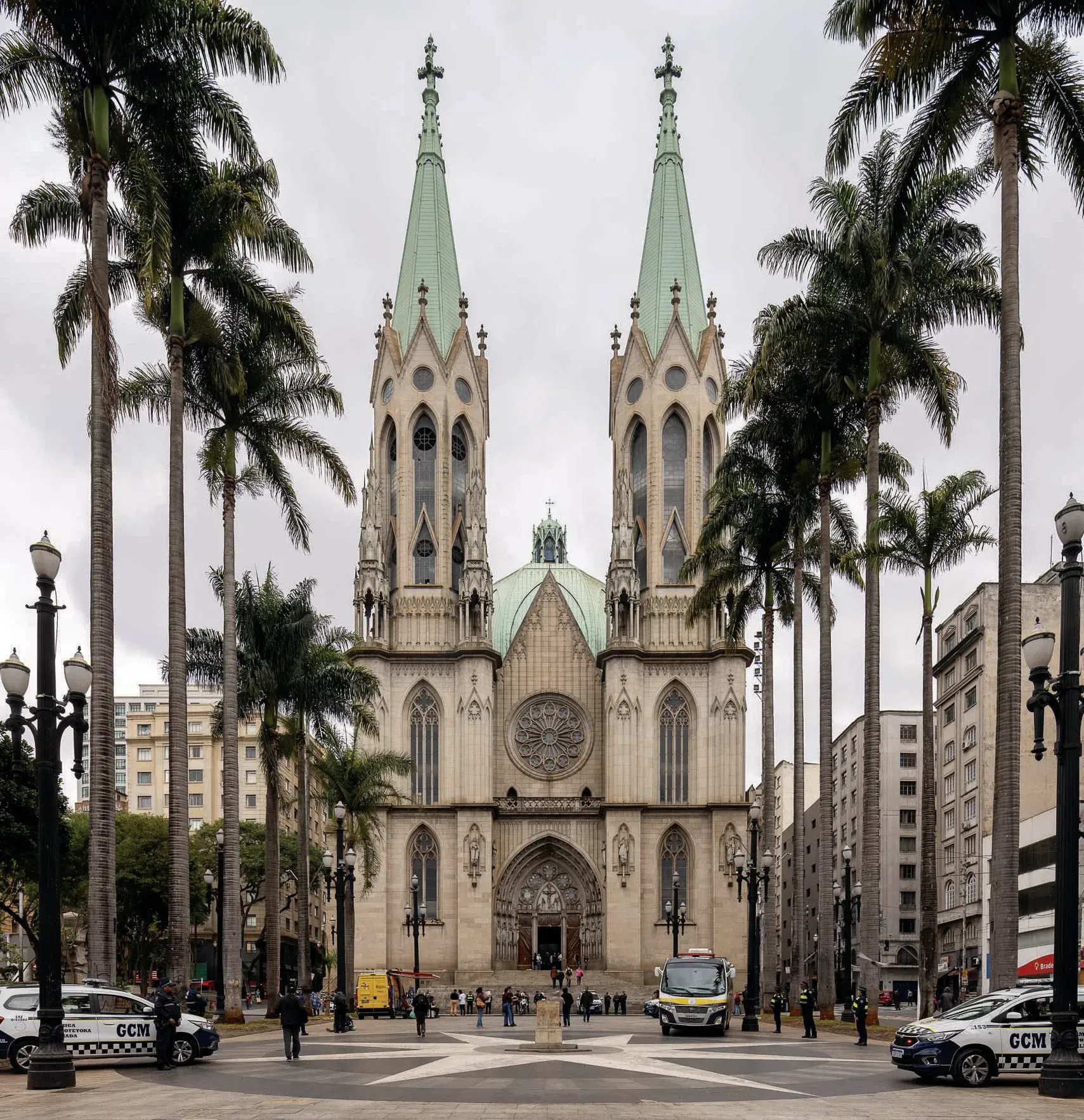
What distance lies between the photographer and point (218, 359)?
35.4m

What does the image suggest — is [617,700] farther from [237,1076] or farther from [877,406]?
[237,1076]

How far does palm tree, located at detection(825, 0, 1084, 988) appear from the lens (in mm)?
23438

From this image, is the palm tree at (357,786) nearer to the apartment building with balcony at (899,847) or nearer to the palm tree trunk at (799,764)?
the palm tree trunk at (799,764)

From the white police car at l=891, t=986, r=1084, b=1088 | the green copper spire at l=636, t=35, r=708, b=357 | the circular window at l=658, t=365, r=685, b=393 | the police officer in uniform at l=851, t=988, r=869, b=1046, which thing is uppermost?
the green copper spire at l=636, t=35, r=708, b=357

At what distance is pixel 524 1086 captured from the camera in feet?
68.3

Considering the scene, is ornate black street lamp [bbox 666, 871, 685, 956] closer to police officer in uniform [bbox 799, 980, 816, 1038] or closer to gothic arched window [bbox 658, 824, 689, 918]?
gothic arched window [bbox 658, 824, 689, 918]

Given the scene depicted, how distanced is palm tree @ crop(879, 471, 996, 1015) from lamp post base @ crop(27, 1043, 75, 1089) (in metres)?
25.6

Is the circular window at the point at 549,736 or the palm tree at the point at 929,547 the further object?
the circular window at the point at 549,736

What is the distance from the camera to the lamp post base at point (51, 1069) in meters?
19.6

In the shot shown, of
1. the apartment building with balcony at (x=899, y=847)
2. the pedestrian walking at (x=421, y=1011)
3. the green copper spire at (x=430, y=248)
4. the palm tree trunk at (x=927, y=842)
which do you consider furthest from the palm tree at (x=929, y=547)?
the apartment building with balcony at (x=899, y=847)

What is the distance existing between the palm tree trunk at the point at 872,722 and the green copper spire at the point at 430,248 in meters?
42.4

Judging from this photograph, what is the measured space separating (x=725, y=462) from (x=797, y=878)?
13187mm

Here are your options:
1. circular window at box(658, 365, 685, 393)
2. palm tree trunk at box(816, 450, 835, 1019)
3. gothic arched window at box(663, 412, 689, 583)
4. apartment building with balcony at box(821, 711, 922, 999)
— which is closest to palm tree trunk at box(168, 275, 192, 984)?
palm tree trunk at box(816, 450, 835, 1019)

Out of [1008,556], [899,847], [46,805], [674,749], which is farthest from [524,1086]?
[899,847]
